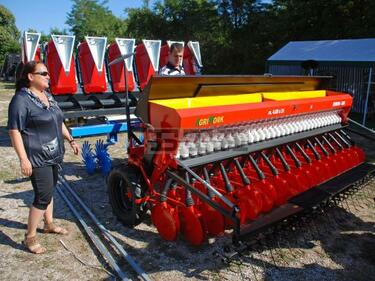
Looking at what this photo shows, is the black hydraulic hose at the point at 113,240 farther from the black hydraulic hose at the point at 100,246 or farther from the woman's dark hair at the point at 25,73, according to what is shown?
the woman's dark hair at the point at 25,73

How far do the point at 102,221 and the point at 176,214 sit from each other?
120 centimetres

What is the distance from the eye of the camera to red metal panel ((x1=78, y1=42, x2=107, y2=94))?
8.05 meters

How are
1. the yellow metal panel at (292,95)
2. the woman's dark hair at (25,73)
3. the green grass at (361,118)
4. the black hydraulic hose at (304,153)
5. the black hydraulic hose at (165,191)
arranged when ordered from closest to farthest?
the woman's dark hair at (25,73) < the black hydraulic hose at (165,191) < the black hydraulic hose at (304,153) < the yellow metal panel at (292,95) < the green grass at (361,118)

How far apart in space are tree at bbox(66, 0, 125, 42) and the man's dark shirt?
4380cm

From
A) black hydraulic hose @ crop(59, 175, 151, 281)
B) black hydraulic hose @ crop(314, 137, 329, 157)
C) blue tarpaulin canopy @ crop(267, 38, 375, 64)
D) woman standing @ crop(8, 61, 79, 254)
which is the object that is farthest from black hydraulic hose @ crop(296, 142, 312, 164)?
blue tarpaulin canopy @ crop(267, 38, 375, 64)

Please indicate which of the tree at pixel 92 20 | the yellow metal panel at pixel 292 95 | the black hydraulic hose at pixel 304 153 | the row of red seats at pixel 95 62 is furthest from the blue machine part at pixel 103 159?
the tree at pixel 92 20

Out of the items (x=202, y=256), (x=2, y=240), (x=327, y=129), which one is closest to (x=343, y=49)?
(x=327, y=129)

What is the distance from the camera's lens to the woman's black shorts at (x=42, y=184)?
3.35m

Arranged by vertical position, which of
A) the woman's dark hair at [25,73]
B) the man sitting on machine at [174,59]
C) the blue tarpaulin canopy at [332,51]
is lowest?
the woman's dark hair at [25,73]

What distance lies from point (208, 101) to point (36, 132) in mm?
1693

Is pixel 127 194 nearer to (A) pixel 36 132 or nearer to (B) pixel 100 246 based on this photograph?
(B) pixel 100 246

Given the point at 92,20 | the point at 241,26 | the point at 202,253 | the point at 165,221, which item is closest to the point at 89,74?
the point at 165,221

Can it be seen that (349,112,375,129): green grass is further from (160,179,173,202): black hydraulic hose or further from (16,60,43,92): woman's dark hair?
(16,60,43,92): woman's dark hair

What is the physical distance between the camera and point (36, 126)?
128 inches
